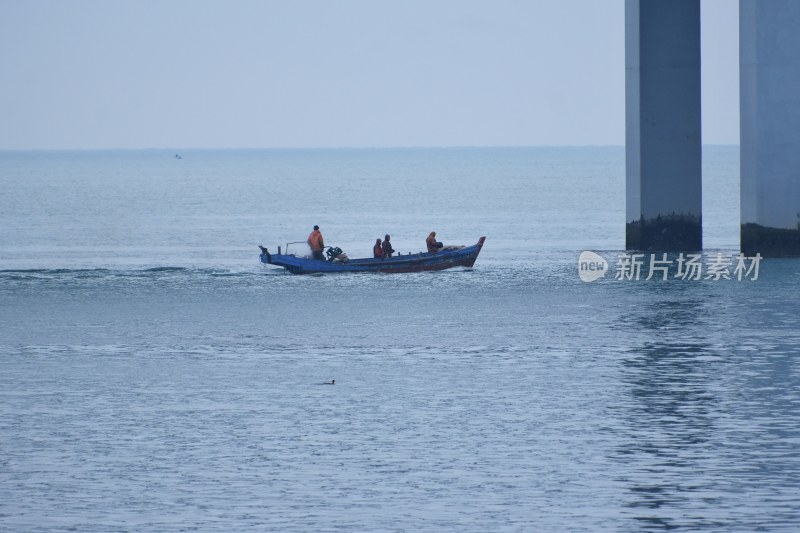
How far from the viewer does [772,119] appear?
49000 mm

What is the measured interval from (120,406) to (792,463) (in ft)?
33.7

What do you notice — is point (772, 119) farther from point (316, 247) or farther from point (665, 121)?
point (316, 247)

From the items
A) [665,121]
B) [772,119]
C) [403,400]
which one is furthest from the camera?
[665,121]

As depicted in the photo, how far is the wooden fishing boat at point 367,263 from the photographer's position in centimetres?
5072

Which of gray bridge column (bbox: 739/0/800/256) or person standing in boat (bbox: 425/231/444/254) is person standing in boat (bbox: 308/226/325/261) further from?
gray bridge column (bbox: 739/0/800/256)

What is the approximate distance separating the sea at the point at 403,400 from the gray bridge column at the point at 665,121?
81.1 inches

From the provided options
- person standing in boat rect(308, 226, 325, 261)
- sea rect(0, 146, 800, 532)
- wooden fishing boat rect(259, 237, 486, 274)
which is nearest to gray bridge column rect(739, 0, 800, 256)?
sea rect(0, 146, 800, 532)

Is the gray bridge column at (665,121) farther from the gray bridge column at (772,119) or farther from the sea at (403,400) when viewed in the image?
the gray bridge column at (772,119)

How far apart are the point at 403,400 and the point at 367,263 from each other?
88.4 feet

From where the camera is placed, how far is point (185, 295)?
44.2 metres

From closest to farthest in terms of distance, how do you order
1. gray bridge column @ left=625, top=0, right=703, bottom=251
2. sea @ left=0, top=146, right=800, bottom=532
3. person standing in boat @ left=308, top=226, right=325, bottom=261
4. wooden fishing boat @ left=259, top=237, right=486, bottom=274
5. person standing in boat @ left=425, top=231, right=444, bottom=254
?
sea @ left=0, top=146, right=800, bottom=532 → wooden fishing boat @ left=259, top=237, right=486, bottom=274 → person standing in boat @ left=308, top=226, right=325, bottom=261 → person standing in boat @ left=425, top=231, right=444, bottom=254 → gray bridge column @ left=625, top=0, right=703, bottom=251

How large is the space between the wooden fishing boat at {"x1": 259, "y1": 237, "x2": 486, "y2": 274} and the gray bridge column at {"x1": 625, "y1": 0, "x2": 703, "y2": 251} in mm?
7965

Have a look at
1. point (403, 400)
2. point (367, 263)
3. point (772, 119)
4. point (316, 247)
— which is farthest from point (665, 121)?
point (403, 400)

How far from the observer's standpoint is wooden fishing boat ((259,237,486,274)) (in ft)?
166
